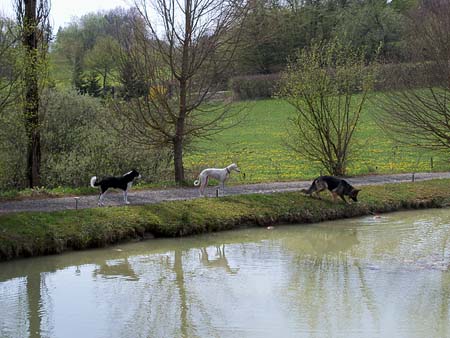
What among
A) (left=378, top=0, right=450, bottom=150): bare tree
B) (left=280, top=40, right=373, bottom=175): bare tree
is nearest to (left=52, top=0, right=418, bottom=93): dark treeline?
(left=280, top=40, right=373, bottom=175): bare tree

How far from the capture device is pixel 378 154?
114 feet

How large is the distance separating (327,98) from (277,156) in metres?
10.1

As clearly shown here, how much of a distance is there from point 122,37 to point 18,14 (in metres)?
3.13

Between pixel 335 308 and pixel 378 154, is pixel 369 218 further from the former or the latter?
pixel 378 154

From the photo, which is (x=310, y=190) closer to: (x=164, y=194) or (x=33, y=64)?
(x=164, y=194)

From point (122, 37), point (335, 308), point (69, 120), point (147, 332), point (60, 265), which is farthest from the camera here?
point (69, 120)

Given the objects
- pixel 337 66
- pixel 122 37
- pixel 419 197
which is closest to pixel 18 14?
pixel 122 37

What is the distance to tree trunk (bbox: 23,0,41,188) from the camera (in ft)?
62.9

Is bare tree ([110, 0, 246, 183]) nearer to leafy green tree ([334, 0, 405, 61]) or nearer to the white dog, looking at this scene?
the white dog

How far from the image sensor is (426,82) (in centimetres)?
2322

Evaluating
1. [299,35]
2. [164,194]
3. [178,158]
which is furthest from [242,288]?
[299,35]

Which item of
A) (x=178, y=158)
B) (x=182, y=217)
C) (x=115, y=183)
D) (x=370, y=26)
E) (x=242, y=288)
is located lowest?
(x=242, y=288)

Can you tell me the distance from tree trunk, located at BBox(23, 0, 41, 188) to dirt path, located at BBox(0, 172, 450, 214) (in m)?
3.12

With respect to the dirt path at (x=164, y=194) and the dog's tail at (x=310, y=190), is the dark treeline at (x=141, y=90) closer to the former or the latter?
the dirt path at (x=164, y=194)
